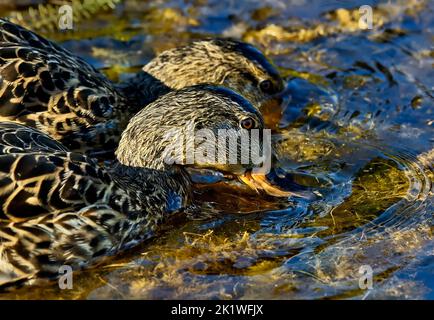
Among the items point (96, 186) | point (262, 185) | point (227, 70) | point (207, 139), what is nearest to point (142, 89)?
point (227, 70)

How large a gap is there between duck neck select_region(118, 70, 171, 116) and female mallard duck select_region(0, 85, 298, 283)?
5.34 feet

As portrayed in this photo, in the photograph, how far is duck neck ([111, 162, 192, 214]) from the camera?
716 cm

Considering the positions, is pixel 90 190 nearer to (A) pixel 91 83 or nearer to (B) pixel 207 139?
(B) pixel 207 139

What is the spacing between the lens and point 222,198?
7730mm

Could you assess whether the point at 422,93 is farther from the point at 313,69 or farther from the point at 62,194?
the point at 62,194

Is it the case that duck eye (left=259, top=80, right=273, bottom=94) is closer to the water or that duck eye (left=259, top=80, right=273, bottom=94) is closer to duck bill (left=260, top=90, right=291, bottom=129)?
duck bill (left=260, top=90, right=291, bottom=129)

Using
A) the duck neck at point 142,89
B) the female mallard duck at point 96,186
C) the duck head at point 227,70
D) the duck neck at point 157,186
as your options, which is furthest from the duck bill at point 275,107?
the duck neck at point 157,186

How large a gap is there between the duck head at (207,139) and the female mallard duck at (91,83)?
3.25ft

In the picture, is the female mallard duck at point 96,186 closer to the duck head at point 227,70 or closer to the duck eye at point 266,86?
the duck head at point 227,70

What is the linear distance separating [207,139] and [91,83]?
177 centimetres

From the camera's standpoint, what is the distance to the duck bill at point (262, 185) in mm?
7598

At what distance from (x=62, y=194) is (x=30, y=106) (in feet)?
6.76

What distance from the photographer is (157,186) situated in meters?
7.41
